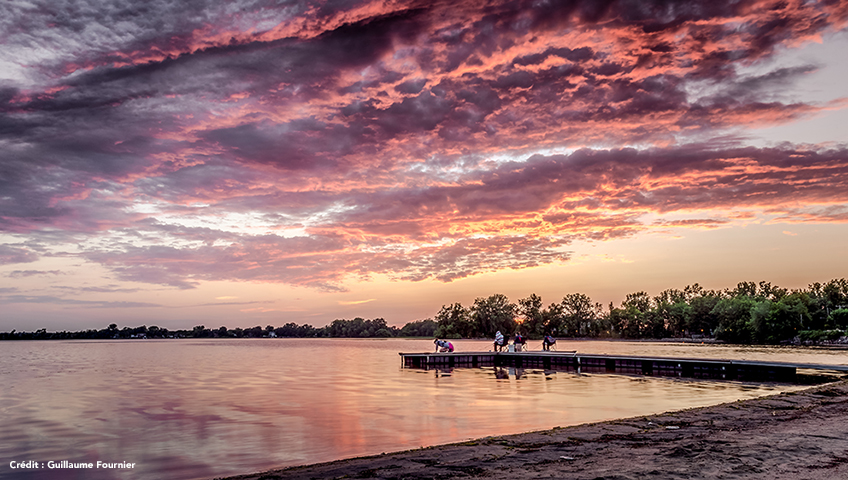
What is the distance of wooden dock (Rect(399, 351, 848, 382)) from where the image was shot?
35.1 meters

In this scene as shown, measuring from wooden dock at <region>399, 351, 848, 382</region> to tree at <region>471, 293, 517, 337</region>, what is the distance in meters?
119

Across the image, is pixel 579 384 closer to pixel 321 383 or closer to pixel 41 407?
pixel 321 383

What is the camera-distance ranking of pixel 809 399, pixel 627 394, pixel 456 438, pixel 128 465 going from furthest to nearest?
1. pixel 627 394
2. pixel 809 399
3. pixel 456 438
4. pixel 128 465

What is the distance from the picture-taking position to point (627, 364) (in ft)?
145

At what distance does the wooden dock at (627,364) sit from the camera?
35062 millimetres

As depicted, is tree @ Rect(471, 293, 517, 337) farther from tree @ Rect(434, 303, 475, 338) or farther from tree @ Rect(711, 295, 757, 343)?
tree @ Rect(711, 295, 757, 343)

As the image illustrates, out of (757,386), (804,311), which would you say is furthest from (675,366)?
(804,311)

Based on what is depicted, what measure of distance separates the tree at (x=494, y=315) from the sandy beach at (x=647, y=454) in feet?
516

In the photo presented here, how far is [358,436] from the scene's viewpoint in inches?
709

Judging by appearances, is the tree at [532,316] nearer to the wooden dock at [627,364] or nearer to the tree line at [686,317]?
the tree line at [686,317]

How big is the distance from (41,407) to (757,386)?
1546 inches

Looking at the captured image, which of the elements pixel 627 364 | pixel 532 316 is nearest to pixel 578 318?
pixel 532 316

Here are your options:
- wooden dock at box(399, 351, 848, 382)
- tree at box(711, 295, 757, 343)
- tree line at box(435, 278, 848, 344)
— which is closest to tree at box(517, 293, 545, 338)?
tree line at box(435, 278, 848, 344)

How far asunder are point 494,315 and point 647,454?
162990 mm
